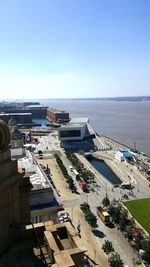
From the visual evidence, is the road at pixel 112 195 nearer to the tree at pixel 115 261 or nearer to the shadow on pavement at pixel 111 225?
the shadow on pavement at pixel 111 225

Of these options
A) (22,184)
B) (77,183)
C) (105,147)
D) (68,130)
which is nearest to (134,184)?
(77,183)

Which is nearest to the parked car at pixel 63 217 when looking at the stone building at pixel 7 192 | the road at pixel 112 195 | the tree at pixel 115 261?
the road at pixel 112 195

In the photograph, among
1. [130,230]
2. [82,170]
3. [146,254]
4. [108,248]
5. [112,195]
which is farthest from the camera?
[82,170]

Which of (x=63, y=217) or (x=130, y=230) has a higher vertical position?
(x=130, y=230)

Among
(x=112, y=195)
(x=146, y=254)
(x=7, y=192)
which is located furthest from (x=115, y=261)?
(x=7, y=192)

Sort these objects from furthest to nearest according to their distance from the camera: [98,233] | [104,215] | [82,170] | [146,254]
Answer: [82,170] → [104,215] → [98,233] → [146,254]

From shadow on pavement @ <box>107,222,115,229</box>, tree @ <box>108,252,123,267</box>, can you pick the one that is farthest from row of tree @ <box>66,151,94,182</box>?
tree @ <box>108,252,123,267</box>

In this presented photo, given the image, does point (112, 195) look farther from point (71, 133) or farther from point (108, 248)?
point (71, 133)
